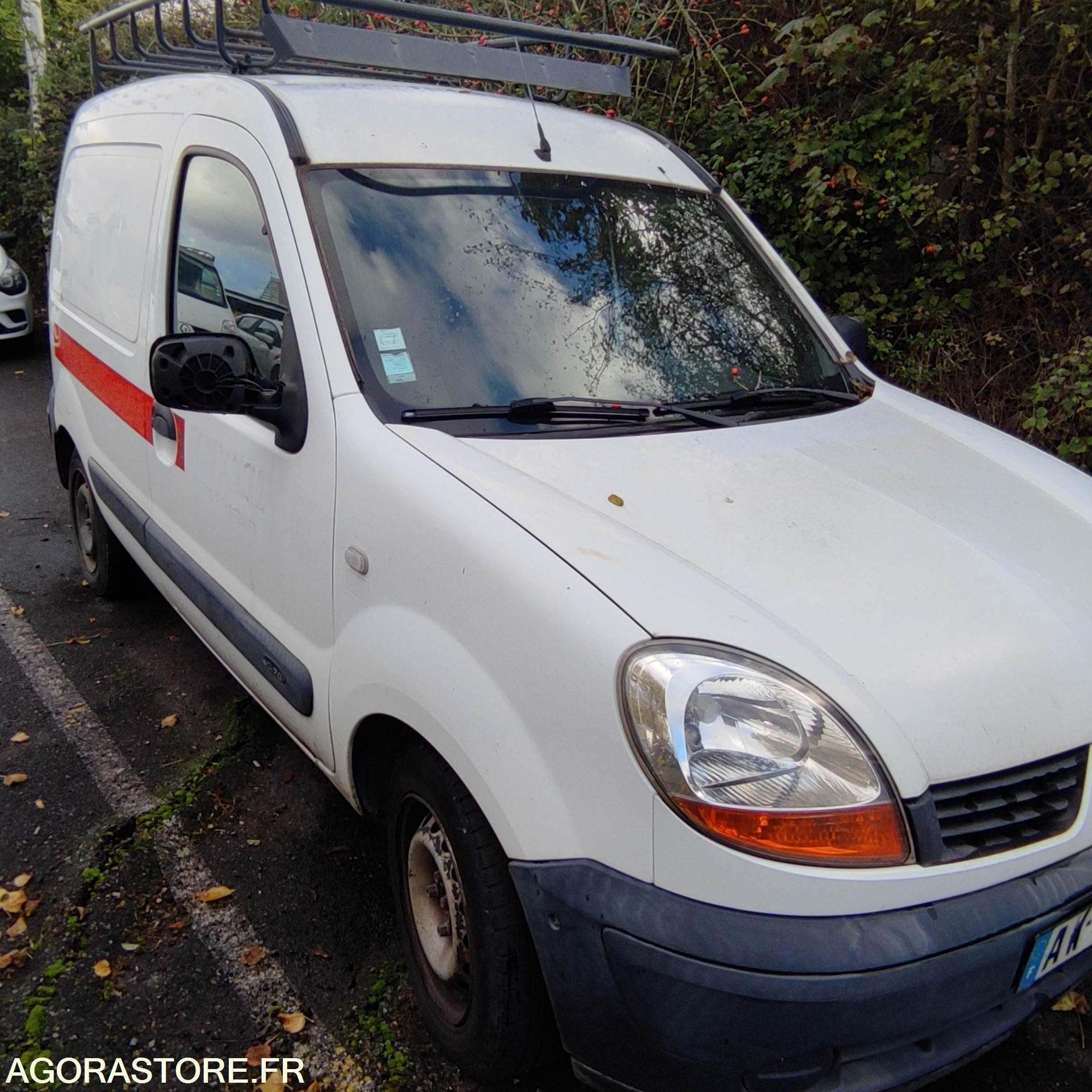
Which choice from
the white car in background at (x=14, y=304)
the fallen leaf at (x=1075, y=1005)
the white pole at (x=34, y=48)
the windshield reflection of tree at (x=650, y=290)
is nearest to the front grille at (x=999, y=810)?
the fallen leaf at (x=1075, y=1005)

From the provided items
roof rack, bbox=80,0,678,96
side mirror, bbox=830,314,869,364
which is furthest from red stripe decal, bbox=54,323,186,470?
side mirror, bbox=830,314,869,364

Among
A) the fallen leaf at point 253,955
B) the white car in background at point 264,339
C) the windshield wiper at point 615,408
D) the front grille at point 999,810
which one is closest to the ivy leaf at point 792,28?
the windshield wiper at point 615,408

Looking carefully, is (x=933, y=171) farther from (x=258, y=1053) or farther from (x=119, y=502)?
(x=258, y=1053)

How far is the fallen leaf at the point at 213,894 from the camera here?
276cm

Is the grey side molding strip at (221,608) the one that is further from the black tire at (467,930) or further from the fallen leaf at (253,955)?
the fallen leaf at (253,955)

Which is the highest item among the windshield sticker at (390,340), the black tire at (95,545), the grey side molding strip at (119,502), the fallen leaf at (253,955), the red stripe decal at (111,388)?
the windshield sticker at (390,340)

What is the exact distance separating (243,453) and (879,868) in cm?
188

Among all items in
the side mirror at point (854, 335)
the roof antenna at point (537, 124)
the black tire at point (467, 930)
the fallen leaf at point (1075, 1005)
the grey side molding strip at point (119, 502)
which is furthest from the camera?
the grey side molding strip at point (119, 502)

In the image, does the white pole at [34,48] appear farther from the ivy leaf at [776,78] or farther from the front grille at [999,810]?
the front grille at [999,810]

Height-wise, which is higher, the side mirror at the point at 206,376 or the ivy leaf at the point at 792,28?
the ivy leaf at the point at 792,28

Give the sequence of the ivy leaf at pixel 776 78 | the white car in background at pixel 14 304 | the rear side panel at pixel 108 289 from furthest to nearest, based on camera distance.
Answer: the white car in background at pixel 14 304 < the ivy leaf at pixel 776 78 < the rear side panel at pixel 108 289

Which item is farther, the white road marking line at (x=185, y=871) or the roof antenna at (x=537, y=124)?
the roof antenna at (x=537, y=124)

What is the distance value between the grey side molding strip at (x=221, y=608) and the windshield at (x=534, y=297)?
2.50 ft

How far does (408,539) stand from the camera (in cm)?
204
